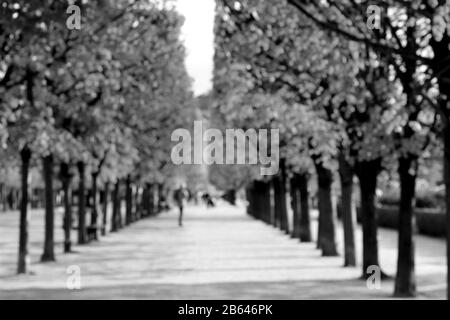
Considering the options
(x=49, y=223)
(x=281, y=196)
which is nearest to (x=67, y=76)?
(x=49, y=223)

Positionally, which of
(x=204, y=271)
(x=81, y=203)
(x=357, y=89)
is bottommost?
(x=204, y=271)

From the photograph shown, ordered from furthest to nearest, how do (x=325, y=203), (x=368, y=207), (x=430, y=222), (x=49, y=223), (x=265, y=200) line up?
(x=265, y=200) < (x=430, y=222) < (x=325, y=203) < (x=49, y=223) < (x=368, y=207)

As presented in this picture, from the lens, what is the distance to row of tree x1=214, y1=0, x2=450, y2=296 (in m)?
Answer: 12.1

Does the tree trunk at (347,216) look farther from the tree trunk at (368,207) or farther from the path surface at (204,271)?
the tree trunk at (368,207)

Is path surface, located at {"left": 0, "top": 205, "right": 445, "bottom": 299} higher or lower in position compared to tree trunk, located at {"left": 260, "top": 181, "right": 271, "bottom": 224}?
lower

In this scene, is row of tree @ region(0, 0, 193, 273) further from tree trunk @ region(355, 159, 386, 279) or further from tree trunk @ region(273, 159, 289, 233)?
tree trunk @ region(273, 159, 289, 233)

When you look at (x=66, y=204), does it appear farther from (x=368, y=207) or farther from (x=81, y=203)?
(x=368, y=207)

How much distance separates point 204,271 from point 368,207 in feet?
14.9

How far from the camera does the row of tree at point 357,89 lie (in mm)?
12070

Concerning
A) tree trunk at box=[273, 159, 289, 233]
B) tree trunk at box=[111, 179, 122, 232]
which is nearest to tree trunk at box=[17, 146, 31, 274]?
tree trunk at box=[273, 159, 289, 233]

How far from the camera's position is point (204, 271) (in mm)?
19172

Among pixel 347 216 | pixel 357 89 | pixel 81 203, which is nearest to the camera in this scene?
pixel 357 89

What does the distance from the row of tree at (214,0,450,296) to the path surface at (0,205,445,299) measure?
4.58ft
